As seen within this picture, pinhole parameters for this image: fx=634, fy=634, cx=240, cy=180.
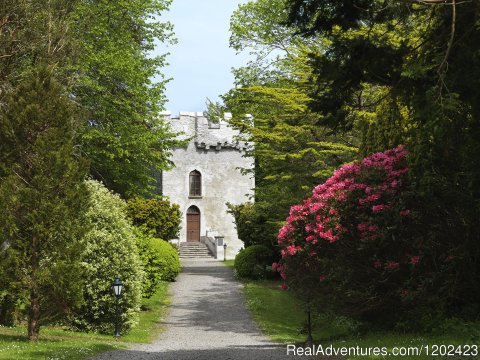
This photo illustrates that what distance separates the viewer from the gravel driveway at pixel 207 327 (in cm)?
1372

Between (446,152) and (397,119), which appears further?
(397,119)

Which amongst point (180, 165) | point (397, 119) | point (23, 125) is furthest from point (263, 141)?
point (180, 165)

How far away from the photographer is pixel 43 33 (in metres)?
22.3

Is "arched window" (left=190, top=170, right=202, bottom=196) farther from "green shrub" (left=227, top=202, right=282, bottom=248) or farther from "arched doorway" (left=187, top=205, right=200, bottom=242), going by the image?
"green shrub" (left=227, top=202, right=282, bottom=248)

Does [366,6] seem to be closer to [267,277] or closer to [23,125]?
[23,125]

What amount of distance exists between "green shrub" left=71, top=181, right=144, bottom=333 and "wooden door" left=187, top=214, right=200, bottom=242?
81.1 feet

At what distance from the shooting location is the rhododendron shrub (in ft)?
41.0

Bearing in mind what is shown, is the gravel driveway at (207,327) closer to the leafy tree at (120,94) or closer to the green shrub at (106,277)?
the green shrub at (106,277)

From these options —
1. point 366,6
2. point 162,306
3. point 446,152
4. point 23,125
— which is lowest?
point 162,306

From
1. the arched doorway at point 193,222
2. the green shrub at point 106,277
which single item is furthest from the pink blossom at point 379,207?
the arched doorway at point 193,222

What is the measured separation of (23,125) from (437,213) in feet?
31.6

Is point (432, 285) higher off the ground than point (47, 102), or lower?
lower

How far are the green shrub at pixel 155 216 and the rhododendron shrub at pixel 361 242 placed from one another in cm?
2023

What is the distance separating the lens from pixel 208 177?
4381 centimetres
